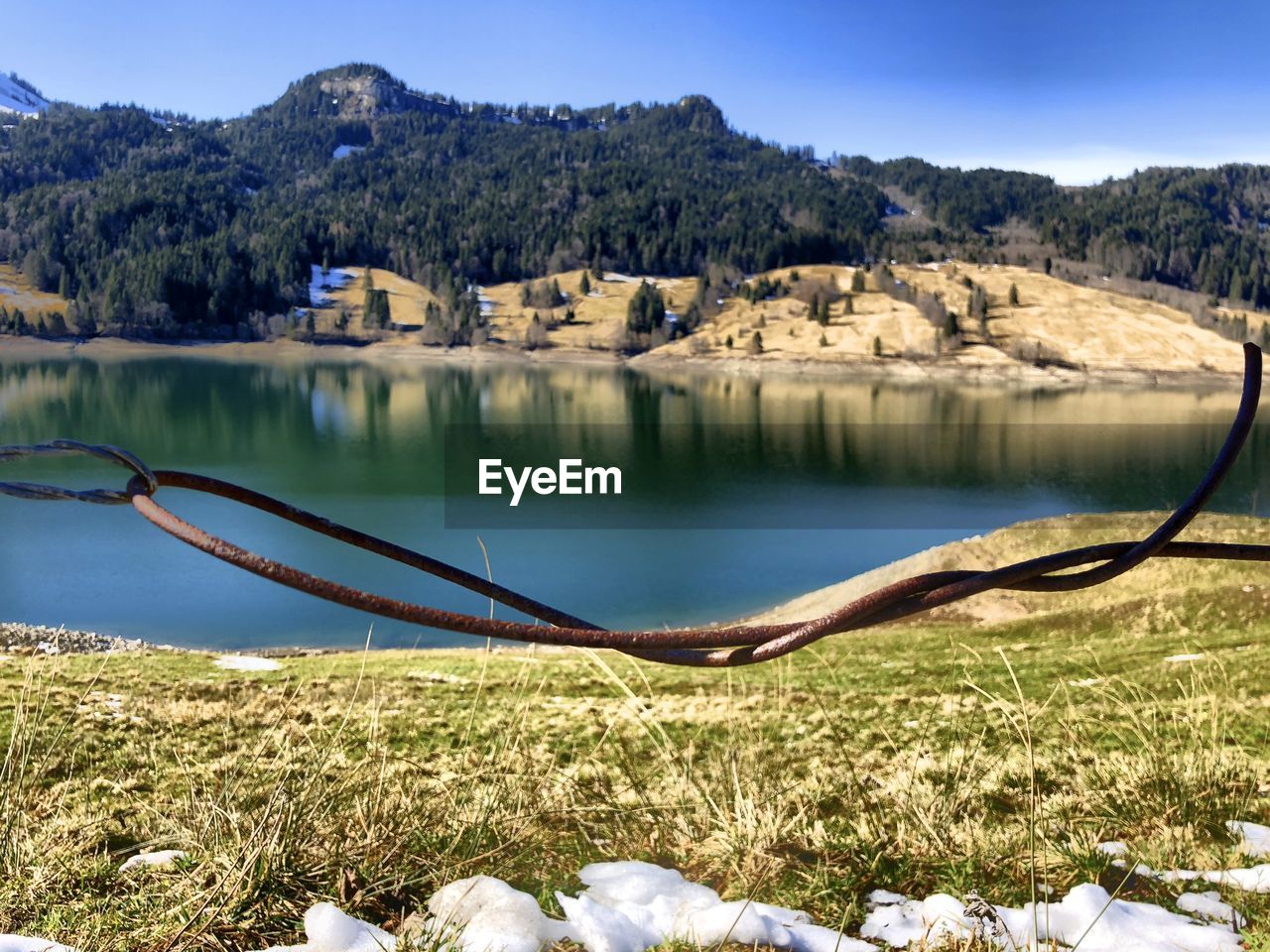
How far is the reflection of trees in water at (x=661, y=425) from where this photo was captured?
137 ft

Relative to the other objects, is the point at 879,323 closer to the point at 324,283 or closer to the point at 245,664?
the point at 324,283

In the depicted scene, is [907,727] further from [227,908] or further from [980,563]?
[980,563]

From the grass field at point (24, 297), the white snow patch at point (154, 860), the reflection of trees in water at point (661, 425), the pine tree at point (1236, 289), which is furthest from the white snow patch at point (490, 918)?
the pine tree at point (1236, 289)

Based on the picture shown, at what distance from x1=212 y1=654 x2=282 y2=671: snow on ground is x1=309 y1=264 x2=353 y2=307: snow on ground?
12551cm

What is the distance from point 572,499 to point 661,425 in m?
23.3

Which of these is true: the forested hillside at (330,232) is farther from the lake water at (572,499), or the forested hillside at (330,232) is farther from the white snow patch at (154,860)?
the white snow patch at (154,860)

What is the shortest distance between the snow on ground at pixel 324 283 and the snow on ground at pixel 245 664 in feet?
412

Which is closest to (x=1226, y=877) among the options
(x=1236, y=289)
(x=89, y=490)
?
(x=89, y=490)

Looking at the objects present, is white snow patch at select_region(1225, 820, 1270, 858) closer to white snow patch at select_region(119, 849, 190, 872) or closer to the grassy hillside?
white snow patch at select_region(119, 849, 190, 872)

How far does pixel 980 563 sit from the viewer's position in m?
18.3

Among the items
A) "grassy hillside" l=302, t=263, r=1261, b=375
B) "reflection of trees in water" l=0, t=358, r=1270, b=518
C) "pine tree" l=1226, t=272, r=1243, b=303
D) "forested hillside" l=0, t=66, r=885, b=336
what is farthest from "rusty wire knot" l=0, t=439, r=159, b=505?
"pine tree" l=1226, t=272, r=1243, b=303

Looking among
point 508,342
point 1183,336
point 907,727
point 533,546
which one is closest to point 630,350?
point 508,342

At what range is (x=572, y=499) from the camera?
36.0 metres

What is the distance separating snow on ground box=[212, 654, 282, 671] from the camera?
9688 millimetres
